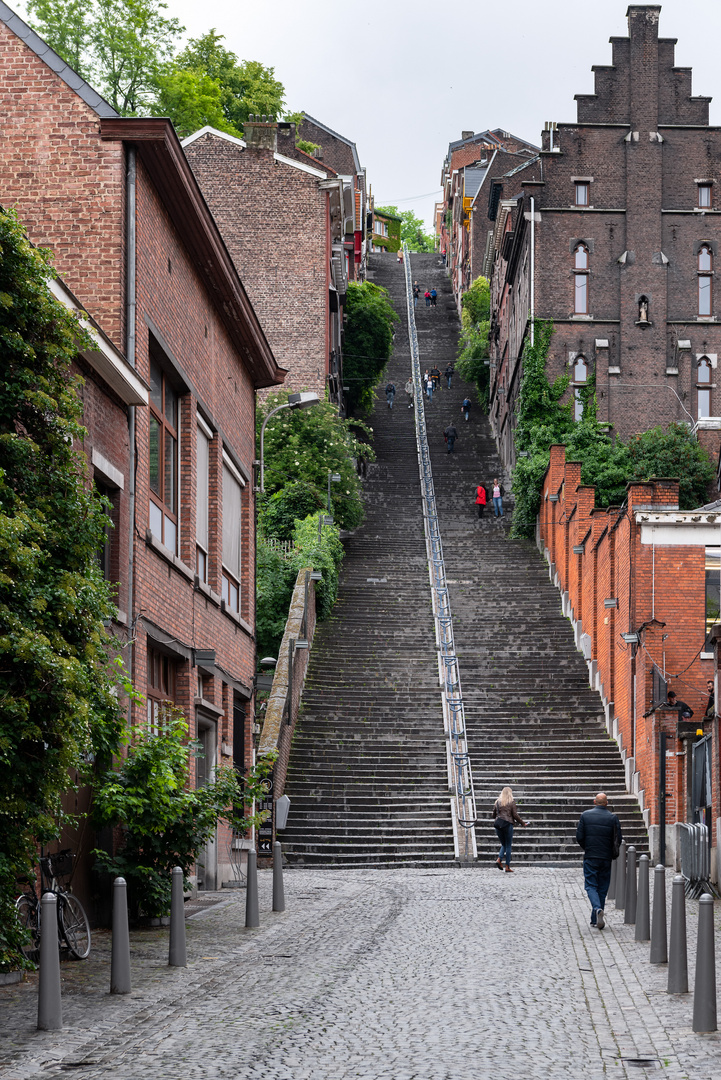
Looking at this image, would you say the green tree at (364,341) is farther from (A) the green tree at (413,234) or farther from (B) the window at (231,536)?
(A) the green tree at (413,234)

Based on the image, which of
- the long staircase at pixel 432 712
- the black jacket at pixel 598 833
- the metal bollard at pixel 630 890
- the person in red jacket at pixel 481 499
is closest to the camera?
the black jacket at pixel 598 833

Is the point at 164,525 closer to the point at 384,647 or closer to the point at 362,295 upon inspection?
the point at 384,647

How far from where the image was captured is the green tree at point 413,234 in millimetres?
154875

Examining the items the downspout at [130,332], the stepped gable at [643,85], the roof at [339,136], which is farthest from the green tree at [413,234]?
the downspout at [130,332]

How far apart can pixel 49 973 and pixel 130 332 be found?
9324 millimetres

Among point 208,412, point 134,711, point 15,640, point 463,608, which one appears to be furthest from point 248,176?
point 15,640

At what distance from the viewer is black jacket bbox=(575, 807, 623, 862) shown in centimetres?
1530

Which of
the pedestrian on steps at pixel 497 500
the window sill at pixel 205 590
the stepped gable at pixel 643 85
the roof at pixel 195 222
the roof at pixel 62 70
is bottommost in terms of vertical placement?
the window sill at pixel 205 590

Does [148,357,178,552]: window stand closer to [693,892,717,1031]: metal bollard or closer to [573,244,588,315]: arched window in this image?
[693,892,717,1031]: metal bollard

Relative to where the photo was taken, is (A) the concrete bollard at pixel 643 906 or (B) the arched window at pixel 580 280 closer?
(A) the concrete bollard at pixel 643 906

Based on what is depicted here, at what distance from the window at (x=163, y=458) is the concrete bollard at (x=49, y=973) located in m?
9.64

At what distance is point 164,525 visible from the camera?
19.2 metres

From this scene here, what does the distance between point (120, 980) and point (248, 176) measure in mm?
41520

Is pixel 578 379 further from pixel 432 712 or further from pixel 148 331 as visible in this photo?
pixel 148 331
